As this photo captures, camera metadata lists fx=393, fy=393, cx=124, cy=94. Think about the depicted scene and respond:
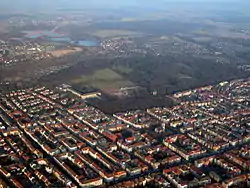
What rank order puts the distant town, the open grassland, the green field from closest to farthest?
the distant town < the green field < the open grassland

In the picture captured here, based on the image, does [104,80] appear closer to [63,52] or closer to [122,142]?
[122,142]

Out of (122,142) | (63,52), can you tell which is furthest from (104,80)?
(63,52)

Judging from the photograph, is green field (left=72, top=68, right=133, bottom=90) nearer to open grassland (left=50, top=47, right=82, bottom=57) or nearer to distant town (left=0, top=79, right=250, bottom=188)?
distant town (left=0, top=79, right=250, bottom=188)

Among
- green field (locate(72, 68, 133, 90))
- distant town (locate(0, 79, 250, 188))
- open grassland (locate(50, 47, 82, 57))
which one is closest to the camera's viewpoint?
distant town (locate(0, 79, 250, 188))

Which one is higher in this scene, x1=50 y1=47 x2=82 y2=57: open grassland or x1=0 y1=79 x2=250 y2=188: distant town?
x1=50 y1=47 x2=82 y2=57: open grassland

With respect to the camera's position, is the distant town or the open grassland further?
the open grassland

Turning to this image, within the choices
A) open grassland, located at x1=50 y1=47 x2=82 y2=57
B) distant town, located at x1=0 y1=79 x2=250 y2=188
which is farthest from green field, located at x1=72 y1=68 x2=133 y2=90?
open grassland, located at x1=50 y1=47 x2=82 y2=57
